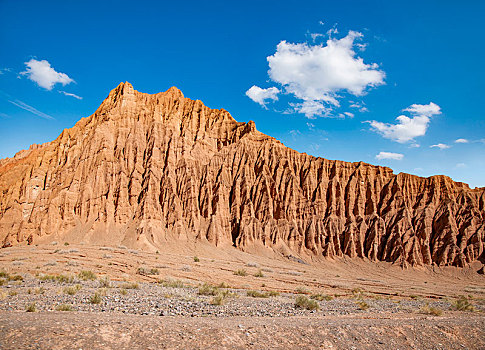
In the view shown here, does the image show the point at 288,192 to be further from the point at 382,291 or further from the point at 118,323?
the point at 118,323

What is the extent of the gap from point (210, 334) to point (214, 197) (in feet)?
191

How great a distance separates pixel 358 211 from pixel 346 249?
9889 millimetres

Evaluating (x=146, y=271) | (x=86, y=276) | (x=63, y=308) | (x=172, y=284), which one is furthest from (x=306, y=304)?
(x=146, y=271)

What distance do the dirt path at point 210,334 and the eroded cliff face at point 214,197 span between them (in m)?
45.6

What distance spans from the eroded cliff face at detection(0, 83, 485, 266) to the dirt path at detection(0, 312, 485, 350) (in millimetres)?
45592

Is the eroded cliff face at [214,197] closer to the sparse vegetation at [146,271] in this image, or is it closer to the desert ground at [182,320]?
the sparse vegetation at [146,271]

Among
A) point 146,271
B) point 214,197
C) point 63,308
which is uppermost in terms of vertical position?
point 214,197

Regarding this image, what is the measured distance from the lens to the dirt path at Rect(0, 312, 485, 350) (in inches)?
357

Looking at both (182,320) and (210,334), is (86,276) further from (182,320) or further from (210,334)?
(210,334)

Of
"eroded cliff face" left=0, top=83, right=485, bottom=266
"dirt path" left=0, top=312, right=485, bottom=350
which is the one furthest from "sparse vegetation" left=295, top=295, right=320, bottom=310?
"eroded cliff face" left=0, top=83, right=485, bottom=266

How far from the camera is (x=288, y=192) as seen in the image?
236ft

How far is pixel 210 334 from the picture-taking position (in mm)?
10617

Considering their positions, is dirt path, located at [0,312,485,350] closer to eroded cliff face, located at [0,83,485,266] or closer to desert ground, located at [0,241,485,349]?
desert ground, located at [0,241,485,349]

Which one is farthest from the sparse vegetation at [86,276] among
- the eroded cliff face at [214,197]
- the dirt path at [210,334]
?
the eroded cliff face at [214,197]
